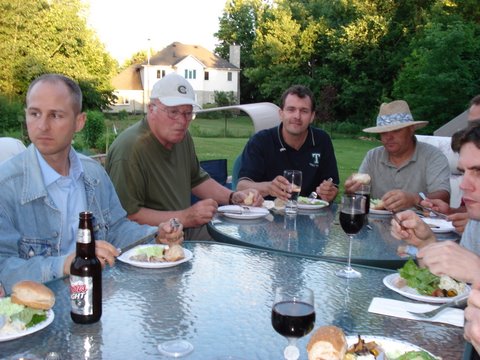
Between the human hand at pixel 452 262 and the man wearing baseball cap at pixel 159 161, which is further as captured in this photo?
the man wearing baseball cap at pixel 159 161

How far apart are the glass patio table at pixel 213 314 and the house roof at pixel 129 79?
189 ft

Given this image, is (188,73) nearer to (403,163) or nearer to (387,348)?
(403,163)

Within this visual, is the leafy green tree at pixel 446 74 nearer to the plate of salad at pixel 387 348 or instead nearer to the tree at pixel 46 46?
the tree at pixel 46 46

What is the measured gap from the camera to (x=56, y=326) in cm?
160

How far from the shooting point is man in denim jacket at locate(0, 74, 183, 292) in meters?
2.02

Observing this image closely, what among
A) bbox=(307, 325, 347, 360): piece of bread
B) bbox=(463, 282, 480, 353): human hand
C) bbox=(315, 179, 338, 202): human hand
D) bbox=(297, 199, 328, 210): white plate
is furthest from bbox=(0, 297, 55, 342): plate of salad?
bbox=(315, 179, 338, 202): human hand

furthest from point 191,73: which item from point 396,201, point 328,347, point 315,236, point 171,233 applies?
point 328,347

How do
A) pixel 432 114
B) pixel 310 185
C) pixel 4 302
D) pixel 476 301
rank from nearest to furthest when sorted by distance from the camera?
pixel 476 301 < pixel 4 302 < pixel 310 185 < pixel 432 114

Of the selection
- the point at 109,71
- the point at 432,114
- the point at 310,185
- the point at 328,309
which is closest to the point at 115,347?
the point at 328,309

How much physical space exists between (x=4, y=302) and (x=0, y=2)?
1239 inches

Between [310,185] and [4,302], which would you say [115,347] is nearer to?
[4,302]

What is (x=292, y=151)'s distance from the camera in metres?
4.70

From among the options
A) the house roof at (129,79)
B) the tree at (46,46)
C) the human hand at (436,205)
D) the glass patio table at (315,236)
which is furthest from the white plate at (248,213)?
the house roof at (129,79)

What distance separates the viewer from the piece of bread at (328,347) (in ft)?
4.31
